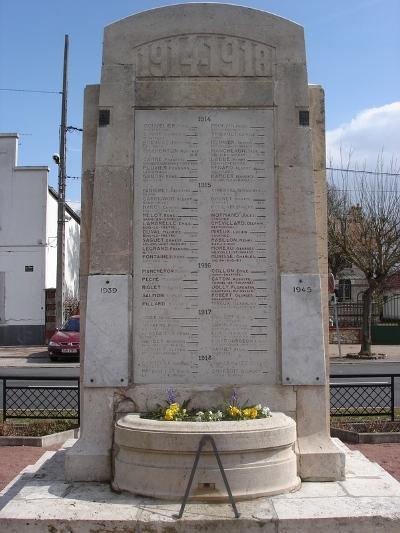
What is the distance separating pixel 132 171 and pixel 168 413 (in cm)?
219

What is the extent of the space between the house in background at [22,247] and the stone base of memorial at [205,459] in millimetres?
24742

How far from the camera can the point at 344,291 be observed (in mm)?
45750

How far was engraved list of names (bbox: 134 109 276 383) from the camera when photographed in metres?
5.66

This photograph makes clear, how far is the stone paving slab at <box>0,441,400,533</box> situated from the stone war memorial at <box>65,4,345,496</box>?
0.43 meters

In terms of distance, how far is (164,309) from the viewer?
568 centimetres

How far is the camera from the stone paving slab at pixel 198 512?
4.42m

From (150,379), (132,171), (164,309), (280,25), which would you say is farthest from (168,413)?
(280,25)

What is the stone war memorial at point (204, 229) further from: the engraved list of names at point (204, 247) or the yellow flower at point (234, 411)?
the yellow flower at point (234, 411)

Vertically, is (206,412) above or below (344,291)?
below

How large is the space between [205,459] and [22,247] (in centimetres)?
2591

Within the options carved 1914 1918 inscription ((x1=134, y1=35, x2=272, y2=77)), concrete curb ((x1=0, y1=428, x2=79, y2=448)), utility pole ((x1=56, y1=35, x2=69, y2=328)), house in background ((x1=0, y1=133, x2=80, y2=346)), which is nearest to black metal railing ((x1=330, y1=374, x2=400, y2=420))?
concrete curb ((x1=0, y1=428, x2=79, y2=448))

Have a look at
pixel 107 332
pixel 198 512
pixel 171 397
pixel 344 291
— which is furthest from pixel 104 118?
pixel 344 291

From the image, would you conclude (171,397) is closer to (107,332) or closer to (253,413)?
(253,413)

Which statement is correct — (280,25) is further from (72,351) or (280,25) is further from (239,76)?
(72,351)
